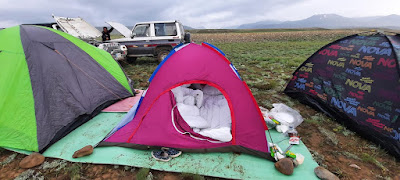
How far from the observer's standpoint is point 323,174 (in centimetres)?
286

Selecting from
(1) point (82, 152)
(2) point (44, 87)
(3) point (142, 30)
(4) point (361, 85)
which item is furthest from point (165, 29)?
(4) point (361, 85)

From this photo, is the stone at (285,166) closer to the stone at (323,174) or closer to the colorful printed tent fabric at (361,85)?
the stone at (323,174)

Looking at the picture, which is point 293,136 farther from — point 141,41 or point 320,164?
point 141,41

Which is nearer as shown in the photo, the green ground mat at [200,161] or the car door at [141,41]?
the green ground mat at [200,161]

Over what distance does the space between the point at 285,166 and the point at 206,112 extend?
1.94 meters

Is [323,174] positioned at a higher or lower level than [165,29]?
lower

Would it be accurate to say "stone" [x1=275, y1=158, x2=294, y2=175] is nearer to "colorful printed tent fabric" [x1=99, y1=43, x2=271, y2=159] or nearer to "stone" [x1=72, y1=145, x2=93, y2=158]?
"colorful printed tent fabric" [x1=99, y1=43, x2=271, y2=159]

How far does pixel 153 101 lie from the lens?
3463 mm

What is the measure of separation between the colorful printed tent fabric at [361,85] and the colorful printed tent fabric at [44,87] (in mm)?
5658

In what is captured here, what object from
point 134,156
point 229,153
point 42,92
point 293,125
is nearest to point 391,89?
point 293,125

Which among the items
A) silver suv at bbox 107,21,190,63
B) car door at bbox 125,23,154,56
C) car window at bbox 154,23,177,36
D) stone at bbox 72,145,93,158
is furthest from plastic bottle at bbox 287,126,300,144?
car door at bbox 125,23,154,56

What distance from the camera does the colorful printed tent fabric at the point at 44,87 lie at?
3.51 metres

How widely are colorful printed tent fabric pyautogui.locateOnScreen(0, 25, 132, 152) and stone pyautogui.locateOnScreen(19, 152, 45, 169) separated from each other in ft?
0.52

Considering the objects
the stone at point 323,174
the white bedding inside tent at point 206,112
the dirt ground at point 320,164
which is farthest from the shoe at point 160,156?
the stone at point 323,174
